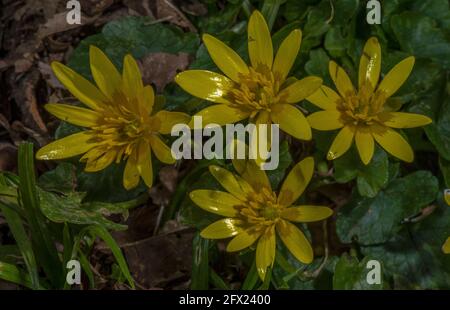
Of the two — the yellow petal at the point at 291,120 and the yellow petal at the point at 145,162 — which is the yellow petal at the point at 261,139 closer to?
the yellow petal at the point at 291,120

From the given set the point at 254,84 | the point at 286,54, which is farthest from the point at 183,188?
the point at 286,54

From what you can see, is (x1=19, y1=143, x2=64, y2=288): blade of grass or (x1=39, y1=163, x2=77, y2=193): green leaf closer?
(x1=19, y1=143, x2=64, y2=288): blade of grass

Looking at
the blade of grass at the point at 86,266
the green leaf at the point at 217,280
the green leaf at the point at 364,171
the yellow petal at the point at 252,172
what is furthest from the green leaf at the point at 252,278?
the blade of grass at the point at 86,266

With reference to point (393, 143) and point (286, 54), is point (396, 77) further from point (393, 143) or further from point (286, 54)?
point (286, 54)

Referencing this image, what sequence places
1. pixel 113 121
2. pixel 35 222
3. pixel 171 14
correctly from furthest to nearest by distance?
1. pixel 171 14
2. pixel 35 222
3. pixel 113 121

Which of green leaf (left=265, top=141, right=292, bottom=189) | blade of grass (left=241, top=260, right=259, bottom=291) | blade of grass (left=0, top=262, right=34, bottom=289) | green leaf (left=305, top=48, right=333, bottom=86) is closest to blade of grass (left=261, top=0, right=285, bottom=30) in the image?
green leaf (left=305, top=48, right=333, bottom=86)

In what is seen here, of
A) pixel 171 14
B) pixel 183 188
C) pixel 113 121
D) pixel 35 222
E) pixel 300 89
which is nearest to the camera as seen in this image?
pixel 300 89

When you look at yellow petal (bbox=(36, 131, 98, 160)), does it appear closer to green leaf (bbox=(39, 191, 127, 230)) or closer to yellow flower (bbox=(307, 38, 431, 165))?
green leaf (bbox=(39, 191, 127, 230))
